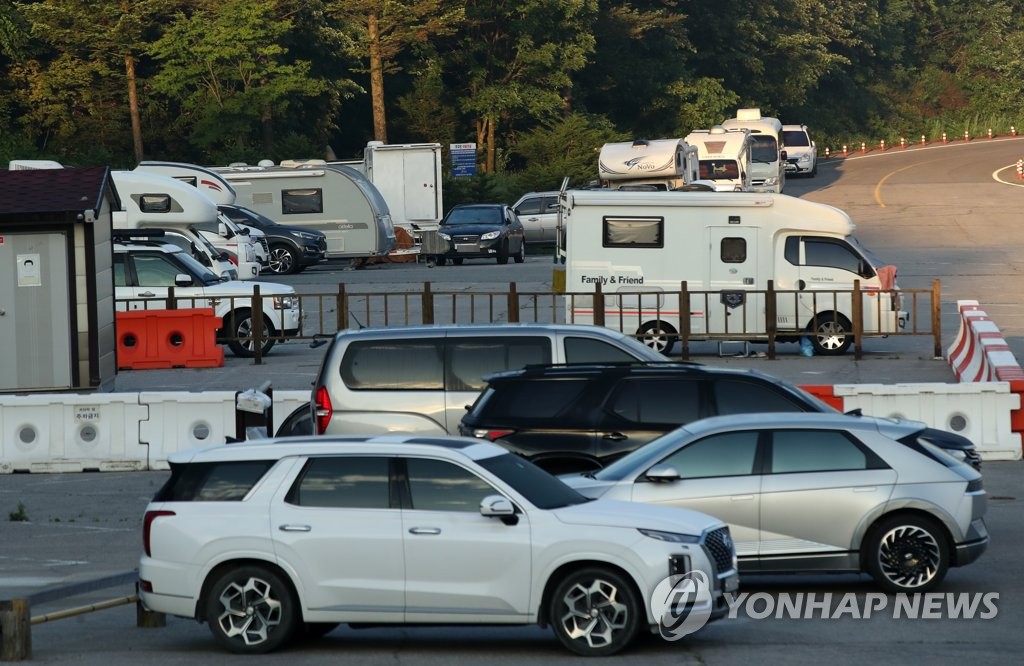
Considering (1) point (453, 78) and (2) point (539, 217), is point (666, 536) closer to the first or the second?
(2) point (539, 217)

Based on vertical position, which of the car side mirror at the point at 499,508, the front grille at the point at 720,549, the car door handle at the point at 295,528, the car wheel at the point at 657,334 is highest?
the car wheel at the point at 657,334

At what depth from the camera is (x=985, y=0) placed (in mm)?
98875

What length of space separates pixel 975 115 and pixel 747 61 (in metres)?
22.2

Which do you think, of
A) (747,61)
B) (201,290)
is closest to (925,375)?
(201,290)

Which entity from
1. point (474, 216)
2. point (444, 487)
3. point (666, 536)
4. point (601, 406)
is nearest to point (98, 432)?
point (601, 406)

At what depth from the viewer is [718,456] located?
11.5m

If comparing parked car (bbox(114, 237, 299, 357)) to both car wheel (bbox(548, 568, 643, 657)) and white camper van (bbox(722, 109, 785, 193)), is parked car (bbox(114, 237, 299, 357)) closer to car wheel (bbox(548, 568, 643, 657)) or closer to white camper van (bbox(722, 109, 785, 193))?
car wheel (bbox(548, 568, 643, 657))

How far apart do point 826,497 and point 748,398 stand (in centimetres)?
181

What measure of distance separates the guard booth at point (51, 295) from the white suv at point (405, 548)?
1158 centimetres

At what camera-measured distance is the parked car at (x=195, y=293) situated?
85.9 feet

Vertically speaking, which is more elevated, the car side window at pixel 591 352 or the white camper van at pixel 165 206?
the white camper van at pixel 165 206

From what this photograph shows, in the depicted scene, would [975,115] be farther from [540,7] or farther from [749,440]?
[749,440]

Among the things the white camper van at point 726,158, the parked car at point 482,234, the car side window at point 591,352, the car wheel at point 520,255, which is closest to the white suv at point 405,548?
the car side window at point 591,352

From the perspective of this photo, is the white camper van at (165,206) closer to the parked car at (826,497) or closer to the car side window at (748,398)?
the car side window at (748,398)
